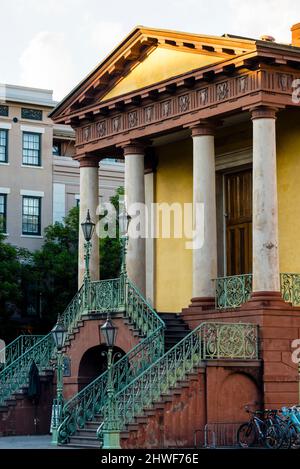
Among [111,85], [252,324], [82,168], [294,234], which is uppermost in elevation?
[111,85]

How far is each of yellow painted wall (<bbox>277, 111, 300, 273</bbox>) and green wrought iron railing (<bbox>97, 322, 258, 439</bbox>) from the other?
390cm

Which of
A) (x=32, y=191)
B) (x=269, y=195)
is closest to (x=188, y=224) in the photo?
(x=269, y=195)

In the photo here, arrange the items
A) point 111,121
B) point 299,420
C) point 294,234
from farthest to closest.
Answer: point 111,121
point 294,234
point 299,420

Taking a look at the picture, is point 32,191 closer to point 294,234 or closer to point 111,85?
point 111,85

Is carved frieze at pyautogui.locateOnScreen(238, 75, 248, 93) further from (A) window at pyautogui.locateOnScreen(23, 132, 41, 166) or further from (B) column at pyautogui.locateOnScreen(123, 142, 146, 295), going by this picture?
(A) window at pyautogui.locateOnScreen(23, 132, 41, 166)

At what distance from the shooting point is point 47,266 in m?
58.9

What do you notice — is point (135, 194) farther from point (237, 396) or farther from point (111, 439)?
point (111, 439)

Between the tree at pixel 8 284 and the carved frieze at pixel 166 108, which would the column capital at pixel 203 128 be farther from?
the tree at pixel 8 284

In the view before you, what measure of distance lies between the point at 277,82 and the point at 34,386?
12.1 m

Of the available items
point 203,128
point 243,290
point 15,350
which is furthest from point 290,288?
point 15,350

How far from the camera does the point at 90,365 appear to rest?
3775 centimetres

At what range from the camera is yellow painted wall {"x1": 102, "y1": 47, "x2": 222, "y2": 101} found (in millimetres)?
37278

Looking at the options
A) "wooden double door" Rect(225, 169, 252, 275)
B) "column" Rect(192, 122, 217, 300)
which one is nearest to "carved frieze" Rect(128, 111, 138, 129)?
"wooden double door" Rect(225, 169, 252, 275)

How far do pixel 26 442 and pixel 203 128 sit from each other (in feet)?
34.3
